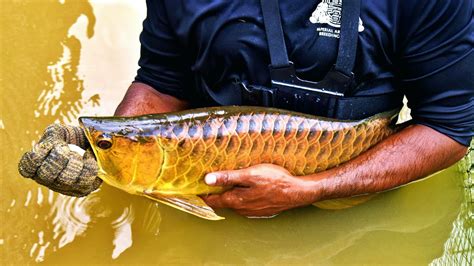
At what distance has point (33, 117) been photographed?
3416 mm

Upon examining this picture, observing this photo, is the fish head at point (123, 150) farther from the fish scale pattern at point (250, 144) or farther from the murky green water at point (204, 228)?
the murky green water at point (204, 228)

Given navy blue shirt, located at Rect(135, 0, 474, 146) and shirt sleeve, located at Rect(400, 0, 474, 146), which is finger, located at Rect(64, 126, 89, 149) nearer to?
navy blue shirt, located at Rect(135, 0, 474, 146)

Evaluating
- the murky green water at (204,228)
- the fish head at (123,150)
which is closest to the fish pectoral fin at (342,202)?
the murky green water at (204,228)

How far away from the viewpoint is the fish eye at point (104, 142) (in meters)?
2.24

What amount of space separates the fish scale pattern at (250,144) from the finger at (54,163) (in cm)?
30

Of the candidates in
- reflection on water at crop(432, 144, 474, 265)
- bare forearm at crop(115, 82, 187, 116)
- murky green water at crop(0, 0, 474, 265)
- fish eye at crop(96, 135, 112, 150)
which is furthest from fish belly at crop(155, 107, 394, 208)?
reflection on water at crop(432, 144, 474, 265)

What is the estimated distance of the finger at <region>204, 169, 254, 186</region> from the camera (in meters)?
2.44

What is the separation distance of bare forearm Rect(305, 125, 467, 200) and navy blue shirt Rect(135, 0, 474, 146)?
54 millimetres

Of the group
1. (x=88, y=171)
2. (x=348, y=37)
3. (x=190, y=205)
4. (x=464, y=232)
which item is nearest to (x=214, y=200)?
(x=190, y=205)

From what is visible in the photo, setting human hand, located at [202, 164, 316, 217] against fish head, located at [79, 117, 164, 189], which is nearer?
fish head, located at [79, 117, 164, 189]

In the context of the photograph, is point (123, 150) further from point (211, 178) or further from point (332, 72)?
point (332, 72)

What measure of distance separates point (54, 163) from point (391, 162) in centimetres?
135

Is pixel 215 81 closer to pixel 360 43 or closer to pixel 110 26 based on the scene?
pixel 360 43

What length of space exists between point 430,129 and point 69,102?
188cm
